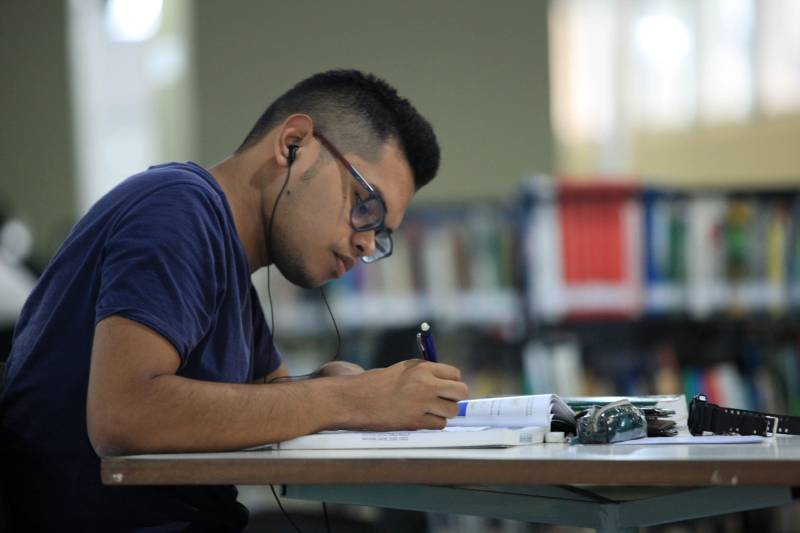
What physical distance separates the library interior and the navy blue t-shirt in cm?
230

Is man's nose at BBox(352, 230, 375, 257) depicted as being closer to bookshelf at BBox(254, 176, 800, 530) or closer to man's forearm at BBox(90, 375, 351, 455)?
man's forearm at BBox(90, 375, 351, 455)

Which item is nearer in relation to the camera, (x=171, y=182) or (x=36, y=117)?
(x=171, y=182)

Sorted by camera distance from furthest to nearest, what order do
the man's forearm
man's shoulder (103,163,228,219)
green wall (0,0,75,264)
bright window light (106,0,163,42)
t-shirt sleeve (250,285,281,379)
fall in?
bright window light (106,0,163,42) → green wall (0,0,75,264) → t-shirt sleeve (250,285,281,379) → man's shoulder (103,163,228,219) → the man's forearm

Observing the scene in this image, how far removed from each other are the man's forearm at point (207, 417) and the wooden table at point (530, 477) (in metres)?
0.03

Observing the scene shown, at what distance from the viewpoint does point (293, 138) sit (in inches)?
66.3

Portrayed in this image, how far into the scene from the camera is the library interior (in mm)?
4117

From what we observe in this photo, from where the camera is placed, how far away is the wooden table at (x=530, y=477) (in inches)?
42.6

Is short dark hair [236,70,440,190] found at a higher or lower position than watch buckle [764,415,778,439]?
higher

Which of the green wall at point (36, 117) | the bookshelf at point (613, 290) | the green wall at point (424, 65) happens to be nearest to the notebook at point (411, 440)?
the bookshelf at point (613, 290)

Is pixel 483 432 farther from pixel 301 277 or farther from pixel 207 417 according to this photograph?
pixel 301 277

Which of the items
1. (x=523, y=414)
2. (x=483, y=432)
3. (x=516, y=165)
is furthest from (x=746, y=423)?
(x=516, y=165)

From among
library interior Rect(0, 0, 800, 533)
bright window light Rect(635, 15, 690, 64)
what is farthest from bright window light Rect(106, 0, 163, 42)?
bright window light Rect(635, 15, 690, 64)

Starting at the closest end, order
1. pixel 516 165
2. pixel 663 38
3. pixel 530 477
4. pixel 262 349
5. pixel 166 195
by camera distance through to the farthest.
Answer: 1. pixel 530 477
2. pixel 166 195
3. pixel 262 349
4. pixel 516 165
5. pixel 663 38

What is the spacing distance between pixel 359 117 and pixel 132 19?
4.15m
